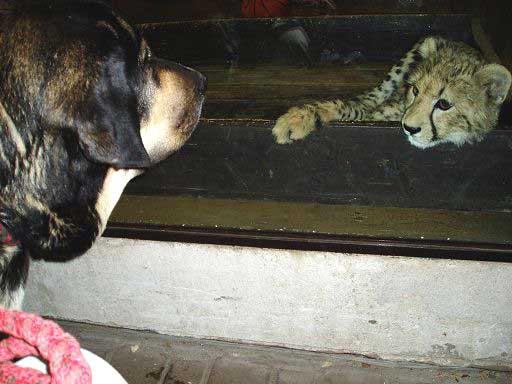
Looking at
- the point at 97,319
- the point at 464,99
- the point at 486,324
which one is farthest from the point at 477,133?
the point at 97,319

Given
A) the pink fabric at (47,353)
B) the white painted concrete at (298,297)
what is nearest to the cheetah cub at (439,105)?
the white painted concrete at (298,297)

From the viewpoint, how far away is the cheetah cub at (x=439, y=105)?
6.36 feet

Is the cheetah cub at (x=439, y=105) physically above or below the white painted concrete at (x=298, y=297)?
above

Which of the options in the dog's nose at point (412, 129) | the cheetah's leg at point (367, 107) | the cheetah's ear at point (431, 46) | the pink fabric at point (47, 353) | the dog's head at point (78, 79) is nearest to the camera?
the pink fabric at point (47, 353)

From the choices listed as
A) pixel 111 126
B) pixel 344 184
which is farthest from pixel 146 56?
pixel 344 184

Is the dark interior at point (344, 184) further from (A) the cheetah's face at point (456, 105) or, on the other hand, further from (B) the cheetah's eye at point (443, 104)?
(B) the cheetah's eye at point (443, 104)

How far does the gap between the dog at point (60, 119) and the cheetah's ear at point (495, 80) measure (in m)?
1.66

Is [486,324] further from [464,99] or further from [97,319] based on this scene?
[97,319]

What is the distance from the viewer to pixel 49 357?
0.76 metres

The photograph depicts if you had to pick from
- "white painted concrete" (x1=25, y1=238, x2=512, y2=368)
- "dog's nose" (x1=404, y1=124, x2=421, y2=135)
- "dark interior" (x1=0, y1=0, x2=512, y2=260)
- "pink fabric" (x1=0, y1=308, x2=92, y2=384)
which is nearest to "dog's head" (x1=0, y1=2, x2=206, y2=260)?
"dark interior" (x1=0, y1=0, x2=512, y2=260)

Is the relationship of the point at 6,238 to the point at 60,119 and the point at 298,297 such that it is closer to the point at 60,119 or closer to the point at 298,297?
the point at 60,119

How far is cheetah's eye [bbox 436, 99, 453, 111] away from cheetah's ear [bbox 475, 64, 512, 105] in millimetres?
183

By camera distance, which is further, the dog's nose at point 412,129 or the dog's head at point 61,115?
the dog's nose at point 412,129

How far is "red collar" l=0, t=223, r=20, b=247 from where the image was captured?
4.19 ft
